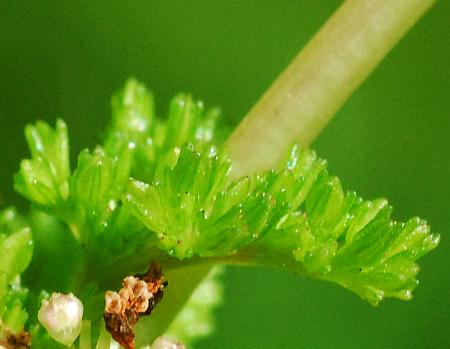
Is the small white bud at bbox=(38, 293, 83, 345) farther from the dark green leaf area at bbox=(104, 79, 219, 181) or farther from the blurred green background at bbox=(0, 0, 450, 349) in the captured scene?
the blurred green background at bbox=(0, 0, 450, 349)

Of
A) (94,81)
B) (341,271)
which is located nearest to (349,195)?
(341,271)

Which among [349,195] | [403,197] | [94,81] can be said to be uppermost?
[349,195]

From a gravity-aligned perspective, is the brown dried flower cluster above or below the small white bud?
below

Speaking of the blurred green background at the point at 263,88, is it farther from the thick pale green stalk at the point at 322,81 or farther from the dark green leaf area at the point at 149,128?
the thick pale green stalk at the point at 322,81

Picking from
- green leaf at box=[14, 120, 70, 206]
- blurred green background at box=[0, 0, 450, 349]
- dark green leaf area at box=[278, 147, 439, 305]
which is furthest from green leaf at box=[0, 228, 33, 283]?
blurred green background at box=[0, 0, 450, 349]

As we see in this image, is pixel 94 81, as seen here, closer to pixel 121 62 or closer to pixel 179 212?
pixel 121 62

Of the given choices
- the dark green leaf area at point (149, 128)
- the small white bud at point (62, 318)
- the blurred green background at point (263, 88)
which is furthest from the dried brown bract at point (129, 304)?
the blurred green background at point (263, 88)
